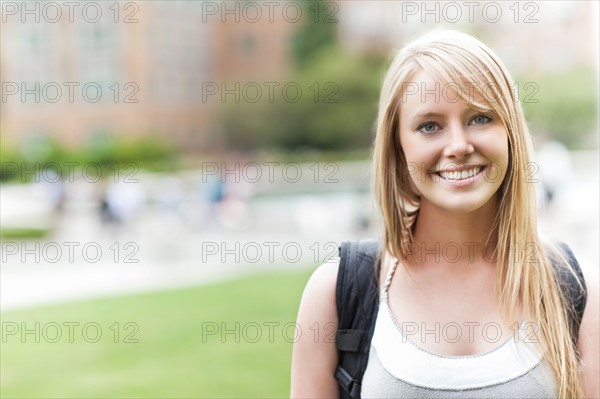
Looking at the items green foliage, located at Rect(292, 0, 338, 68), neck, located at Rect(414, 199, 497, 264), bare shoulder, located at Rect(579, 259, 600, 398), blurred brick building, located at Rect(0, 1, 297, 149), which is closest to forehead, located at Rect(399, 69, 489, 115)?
neck, located at Rect(414, 199, 497, 264)

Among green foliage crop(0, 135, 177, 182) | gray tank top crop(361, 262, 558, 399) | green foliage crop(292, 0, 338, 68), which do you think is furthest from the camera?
green foliage crop(292, 0, 338, 68)

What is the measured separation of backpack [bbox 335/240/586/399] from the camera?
5.70 ft

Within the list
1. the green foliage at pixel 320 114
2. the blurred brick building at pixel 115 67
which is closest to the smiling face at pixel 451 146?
the green foliage at pixel 320 114

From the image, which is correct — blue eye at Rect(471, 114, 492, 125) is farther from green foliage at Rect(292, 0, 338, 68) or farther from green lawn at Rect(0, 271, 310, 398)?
green foliage at Rect(292, 0, 338, 68)

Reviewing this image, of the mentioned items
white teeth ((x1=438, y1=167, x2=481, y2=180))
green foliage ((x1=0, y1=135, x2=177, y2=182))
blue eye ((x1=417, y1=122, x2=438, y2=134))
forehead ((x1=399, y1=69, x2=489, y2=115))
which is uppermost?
green foliage ((x1=0, y1=135, x2=177, y2=182))

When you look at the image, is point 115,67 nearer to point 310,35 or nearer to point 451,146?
point 310,35

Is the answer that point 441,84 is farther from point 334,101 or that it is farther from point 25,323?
point 334,101

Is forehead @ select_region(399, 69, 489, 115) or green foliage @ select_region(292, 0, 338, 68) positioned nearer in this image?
forehead @ select_region(399, 69, 489, 115)

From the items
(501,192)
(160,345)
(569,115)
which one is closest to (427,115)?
(501,192)

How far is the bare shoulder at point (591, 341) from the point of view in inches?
67.4

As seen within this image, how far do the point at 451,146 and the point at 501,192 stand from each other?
0.65 feet

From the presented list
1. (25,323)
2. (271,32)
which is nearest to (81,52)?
(271,32)

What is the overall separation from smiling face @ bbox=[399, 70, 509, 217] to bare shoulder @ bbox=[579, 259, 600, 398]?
29 centimetres

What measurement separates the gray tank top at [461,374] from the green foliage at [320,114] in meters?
34.3
